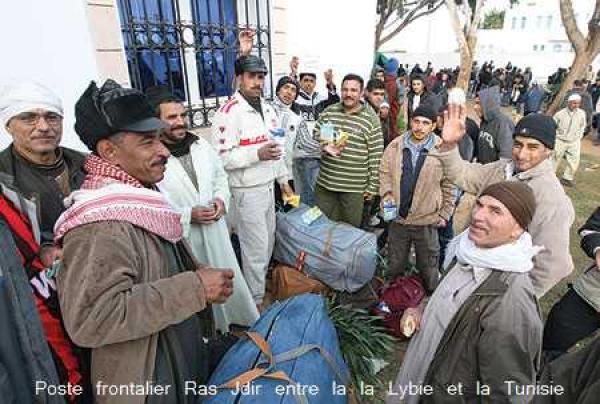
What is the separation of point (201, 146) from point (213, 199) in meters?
0.40

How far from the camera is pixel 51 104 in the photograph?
2.17 meters

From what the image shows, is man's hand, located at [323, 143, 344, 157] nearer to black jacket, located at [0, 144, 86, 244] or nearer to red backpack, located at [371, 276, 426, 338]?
red backpack, located at [371, 276, 426, 338]

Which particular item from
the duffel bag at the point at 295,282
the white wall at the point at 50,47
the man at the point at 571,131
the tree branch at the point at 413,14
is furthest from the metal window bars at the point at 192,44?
the tree branch at the point at 413,14

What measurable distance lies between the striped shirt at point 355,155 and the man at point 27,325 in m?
2.81

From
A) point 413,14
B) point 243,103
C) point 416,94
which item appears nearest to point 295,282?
point 243,103

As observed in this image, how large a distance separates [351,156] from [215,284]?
2682 millimetres

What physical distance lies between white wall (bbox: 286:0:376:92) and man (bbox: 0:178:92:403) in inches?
191

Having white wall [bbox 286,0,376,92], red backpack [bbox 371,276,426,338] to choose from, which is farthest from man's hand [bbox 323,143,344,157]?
white wall [bbox 286,0,376,92]

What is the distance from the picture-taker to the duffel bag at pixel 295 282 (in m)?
3.18

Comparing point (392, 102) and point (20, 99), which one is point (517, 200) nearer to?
point (20, 99)

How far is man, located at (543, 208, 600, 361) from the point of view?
2.28 m

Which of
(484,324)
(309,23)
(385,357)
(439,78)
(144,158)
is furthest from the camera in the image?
(439,78)

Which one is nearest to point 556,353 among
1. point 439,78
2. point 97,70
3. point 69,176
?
point 69,176

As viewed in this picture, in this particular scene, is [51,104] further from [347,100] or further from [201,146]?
[347,100]
